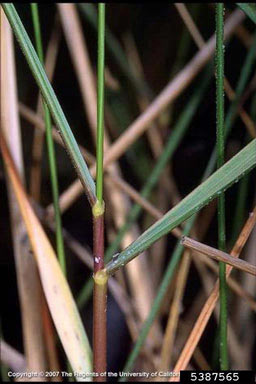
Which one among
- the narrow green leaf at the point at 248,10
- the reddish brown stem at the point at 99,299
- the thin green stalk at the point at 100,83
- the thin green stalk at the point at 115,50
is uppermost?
the thin green stalk at the point at 115,50

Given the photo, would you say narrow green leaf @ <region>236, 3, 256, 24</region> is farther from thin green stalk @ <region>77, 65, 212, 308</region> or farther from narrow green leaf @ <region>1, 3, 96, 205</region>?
thin green stalk @ <region>77, 65, 212, 308</region>

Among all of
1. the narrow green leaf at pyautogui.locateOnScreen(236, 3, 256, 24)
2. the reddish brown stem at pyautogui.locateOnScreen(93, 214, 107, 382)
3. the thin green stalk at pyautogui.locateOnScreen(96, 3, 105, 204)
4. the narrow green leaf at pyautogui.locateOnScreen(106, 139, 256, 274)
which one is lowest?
the reddish brown stem at pyautogui.locateOnScreen(93, 214, 107, 382)

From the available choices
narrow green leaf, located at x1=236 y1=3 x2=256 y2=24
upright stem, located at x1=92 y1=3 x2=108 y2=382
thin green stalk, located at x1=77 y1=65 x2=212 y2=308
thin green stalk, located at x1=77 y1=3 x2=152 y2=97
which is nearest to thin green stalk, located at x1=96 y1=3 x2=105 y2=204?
upright stem, located at x1=92 y1=3 x2=108 y2=382

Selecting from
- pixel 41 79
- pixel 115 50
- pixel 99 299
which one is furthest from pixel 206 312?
pixel 115 50

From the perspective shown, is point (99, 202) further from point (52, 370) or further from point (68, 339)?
point (52, 370)

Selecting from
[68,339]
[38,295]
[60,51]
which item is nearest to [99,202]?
[68,339]

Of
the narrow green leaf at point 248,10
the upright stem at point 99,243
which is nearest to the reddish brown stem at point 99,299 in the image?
the upright stem at point 99,243

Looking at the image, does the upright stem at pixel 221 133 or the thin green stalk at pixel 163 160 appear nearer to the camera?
the upright stem at pixel 221 133

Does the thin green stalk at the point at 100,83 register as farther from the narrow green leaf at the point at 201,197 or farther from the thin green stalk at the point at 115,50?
the thin green stalk at the point at 115,50

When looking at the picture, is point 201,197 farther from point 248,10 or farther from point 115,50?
point 115,50

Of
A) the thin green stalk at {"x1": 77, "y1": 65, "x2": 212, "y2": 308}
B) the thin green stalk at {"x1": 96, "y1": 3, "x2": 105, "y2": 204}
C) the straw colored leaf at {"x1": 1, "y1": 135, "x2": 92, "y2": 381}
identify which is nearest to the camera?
the thin green stalk at {"x1": 96, "y1": 3, "x2": 105, "y2": 204}
